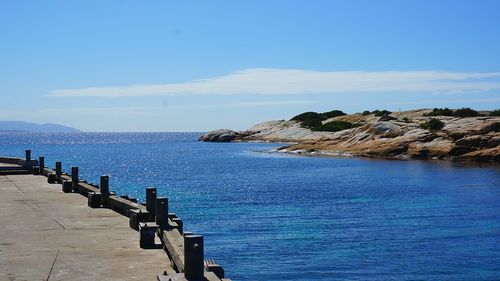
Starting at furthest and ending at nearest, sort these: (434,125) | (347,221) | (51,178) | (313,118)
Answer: (313,118)
(434,125)
(347,221)
(51,178)

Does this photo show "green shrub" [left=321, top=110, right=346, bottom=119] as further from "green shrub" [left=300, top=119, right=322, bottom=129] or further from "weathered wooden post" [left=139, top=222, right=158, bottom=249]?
"weathered wooden post" [left=139, top=222, right=158, bottom=249]

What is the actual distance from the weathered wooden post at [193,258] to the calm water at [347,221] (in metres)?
14.3

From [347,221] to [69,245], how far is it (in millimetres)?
26041

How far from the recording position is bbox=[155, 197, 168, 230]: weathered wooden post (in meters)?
17.5

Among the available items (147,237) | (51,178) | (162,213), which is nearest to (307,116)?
(51,178)

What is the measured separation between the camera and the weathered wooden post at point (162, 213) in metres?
17.5

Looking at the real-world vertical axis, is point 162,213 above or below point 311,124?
below

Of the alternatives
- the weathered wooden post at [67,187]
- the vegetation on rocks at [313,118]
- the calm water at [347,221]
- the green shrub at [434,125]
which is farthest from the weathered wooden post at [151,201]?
the vegetation on rocks at [313,118]

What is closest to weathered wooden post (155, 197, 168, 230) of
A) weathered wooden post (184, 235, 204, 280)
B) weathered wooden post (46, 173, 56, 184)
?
weathered wooden post (184, 235, 204, 280)

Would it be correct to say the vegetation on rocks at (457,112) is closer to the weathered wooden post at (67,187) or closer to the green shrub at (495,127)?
the green shrub at (495,127)

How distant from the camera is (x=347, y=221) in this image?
40.5 meters

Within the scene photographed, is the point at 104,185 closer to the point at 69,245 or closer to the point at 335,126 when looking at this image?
the point at 69,245

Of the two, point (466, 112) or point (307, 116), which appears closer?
point (466, 112)

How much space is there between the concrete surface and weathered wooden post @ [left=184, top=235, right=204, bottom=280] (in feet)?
6.75
